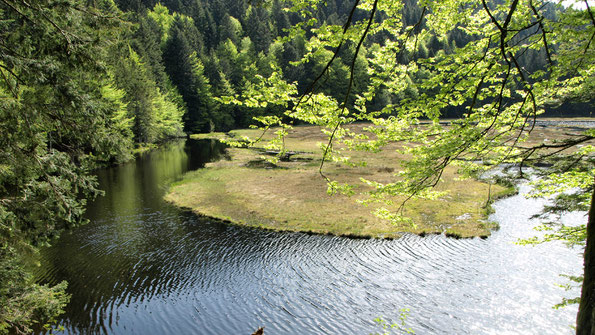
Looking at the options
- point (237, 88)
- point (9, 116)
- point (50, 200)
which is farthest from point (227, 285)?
point (237, 88)

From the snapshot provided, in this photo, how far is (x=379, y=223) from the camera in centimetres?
2253

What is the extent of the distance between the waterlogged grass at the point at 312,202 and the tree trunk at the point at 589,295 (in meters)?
17.4

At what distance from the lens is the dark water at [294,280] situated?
12.7 meters

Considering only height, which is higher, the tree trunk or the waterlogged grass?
the tree trunk

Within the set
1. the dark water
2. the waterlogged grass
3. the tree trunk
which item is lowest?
the dark water

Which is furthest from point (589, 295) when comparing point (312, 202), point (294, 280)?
point (312, 202)

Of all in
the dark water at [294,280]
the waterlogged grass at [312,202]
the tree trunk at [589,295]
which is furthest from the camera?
the waterlogged grass at [312,202]

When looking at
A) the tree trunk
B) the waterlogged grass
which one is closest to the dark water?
the waterlogged grass

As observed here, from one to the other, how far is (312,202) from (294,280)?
11.6 metres

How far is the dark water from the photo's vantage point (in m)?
12.7

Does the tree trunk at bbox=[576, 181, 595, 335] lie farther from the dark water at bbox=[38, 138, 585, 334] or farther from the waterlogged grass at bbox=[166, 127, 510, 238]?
the waterlogged grass at bbox=[166, 127, 510, 238]

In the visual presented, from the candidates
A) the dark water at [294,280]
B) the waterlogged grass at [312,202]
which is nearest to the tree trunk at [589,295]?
the dark water at [294,280]

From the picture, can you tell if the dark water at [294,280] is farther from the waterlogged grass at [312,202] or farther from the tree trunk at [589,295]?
the tree trunk at [589,295]

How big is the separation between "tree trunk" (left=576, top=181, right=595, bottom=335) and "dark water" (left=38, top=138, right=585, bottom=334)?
966cm
